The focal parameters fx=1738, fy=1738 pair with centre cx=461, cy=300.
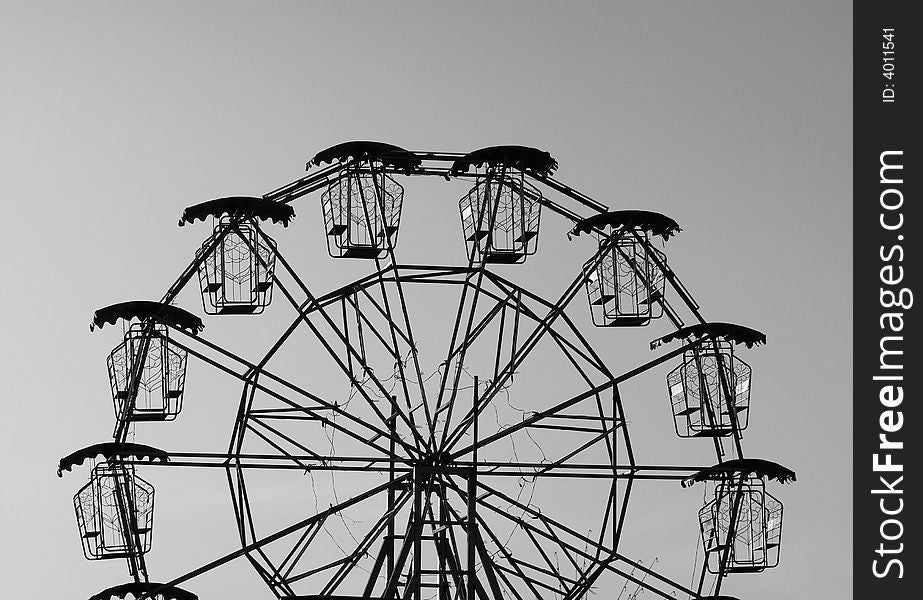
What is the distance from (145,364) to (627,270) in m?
6.27

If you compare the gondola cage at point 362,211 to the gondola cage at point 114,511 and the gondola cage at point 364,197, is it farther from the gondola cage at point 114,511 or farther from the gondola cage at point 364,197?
the gondola cage at point 114,511

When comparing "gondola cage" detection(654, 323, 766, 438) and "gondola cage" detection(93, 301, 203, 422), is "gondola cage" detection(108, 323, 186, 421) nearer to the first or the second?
"gondola cage" detection(93, 301, 203, 422)

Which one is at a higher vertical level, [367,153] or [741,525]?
[367,153]

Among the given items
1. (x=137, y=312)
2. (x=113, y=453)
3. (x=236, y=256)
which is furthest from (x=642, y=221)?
(x=113, y=453)

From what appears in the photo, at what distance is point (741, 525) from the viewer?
72.5 ft

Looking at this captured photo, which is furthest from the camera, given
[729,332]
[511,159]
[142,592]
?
[729,332]

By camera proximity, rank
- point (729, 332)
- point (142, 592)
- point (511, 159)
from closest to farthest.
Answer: point (142, 592) < point (511, 159) < point (729, 332)

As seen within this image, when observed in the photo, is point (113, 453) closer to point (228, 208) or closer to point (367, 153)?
point (228, 208)

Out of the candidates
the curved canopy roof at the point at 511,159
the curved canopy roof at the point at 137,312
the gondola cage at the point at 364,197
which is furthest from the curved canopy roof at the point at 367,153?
the curved canopy roof at the point at 137,312
